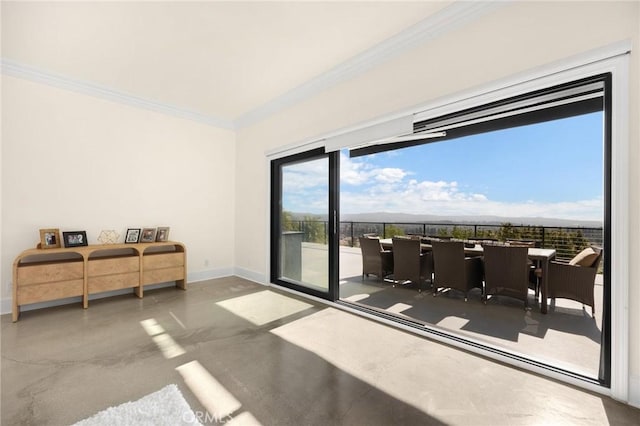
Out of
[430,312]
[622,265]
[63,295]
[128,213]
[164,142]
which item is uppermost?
[164,142]

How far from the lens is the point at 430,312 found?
326 cm

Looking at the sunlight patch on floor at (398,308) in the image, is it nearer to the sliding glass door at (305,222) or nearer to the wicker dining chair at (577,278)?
the sliding glass door at (305,222)

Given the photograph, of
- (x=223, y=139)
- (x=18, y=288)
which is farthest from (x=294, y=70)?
(x=18, y=288)

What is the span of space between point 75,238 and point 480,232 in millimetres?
6573

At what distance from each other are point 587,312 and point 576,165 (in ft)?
6.65

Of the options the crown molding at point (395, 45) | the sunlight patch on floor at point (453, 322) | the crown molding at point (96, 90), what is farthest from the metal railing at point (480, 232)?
the crown molding at point (96, 90)

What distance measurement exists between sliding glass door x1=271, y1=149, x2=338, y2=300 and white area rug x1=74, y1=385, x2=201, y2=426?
85.1 inches

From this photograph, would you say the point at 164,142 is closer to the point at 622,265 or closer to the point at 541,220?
the point at 622,265

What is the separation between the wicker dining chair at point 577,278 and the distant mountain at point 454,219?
0.70 meters

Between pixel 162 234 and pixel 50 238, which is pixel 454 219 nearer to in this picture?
pixel 162 234

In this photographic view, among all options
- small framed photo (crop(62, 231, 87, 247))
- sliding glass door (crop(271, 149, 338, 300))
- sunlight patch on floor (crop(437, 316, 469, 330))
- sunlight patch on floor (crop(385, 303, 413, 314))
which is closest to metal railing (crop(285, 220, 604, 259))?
sliding glass door (crop(271, 149, 338, 300))

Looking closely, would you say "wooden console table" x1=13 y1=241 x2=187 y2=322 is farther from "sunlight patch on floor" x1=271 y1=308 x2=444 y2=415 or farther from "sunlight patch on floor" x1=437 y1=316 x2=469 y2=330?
"sunlight patch on floor" x1=437 y1=316 x2=469 y2=330

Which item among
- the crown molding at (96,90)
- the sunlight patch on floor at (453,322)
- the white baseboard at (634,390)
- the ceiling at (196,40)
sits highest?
the ceiling at (196,40)

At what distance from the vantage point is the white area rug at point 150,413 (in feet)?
4.71
